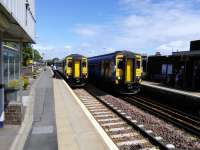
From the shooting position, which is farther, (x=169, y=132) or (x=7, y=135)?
(x=169, y=132)

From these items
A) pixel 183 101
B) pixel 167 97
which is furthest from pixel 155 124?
pixel 167 97

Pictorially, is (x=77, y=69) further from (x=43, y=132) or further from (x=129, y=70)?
(x=43, y=132)

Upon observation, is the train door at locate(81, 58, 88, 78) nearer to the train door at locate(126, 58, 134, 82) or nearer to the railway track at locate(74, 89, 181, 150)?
the train door at locate(126, 58, 134, 82)

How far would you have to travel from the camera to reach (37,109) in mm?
13156

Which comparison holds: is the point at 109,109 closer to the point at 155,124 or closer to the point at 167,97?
the point at 155,124

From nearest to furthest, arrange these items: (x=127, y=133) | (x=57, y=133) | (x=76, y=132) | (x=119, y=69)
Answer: (x=57, y=133) → (x=76, y=132) → (x=127, y=133) → (x=119, y=69)

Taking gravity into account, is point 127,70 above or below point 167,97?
above

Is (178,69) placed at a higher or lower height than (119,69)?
lower

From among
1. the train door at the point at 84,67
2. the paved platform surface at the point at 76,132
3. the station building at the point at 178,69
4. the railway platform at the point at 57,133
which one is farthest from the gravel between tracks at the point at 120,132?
the train door at the point at 84,67

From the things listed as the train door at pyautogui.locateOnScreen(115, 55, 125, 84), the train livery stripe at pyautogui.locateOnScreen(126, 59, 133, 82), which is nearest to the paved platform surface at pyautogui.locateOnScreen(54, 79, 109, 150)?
the train door at pyautogui.locateOnScreen(115, 55, 125, 84)

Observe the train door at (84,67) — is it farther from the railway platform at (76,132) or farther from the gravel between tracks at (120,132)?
the railway platform at (76,132)

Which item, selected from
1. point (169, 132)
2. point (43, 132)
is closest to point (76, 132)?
point (43, 132)

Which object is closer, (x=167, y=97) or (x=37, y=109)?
(x=37, y=109)

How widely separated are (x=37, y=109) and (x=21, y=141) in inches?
202
